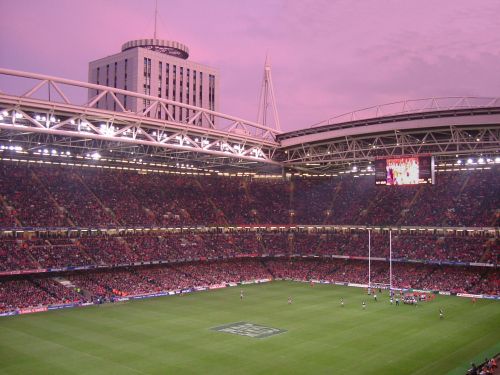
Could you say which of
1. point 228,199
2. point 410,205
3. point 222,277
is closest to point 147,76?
point 228,199

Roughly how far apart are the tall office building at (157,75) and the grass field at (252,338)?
222ft

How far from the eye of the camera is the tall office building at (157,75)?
110438 millimetres

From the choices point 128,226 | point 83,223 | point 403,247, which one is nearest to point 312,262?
point 403,247

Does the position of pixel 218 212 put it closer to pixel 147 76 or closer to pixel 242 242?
pixel 242 242

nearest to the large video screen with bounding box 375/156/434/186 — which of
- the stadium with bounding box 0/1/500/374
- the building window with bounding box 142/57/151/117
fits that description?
the stadium with bounding box 0/1/500/374

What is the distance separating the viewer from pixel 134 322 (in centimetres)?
4447

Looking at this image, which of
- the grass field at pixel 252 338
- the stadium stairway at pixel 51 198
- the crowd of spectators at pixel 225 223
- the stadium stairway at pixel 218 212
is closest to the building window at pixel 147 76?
the crowd of spectators at pixel 225 223

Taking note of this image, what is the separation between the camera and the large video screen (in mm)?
→ 51844

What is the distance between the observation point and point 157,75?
4461 inches

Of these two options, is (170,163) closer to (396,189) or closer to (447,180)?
(396,189)

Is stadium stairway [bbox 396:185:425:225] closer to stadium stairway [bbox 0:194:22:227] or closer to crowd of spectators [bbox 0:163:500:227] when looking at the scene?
crowd of spectators [bbox 0:163:500:227]

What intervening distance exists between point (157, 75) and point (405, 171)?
74331 millimetres

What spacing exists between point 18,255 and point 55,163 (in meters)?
19.2

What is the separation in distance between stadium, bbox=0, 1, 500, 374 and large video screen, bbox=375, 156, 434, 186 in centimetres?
13
